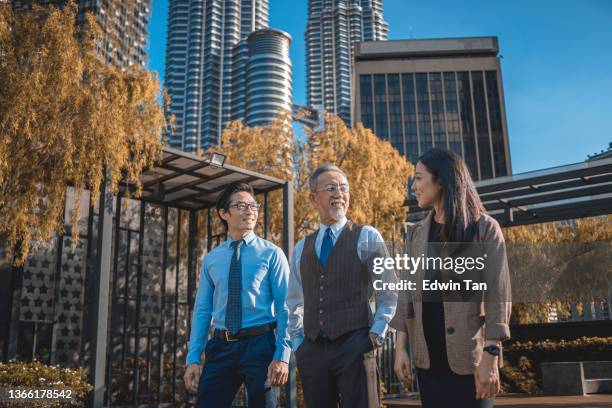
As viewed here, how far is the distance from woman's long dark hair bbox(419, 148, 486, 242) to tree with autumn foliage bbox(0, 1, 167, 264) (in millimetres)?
5267

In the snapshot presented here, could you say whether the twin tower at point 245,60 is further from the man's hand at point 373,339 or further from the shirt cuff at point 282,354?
the man's hand at point 373,339

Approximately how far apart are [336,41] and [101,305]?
12681 centimetres

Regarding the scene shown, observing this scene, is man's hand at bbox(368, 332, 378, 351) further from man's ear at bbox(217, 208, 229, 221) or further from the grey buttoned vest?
man's ear at bbox(217, 208, 229, 221)

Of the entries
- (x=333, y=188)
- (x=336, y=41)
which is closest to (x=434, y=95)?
(x=336, y=41)

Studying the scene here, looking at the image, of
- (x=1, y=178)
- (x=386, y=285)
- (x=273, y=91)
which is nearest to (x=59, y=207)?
(x=1, y=178)

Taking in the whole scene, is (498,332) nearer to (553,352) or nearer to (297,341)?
(297,341)

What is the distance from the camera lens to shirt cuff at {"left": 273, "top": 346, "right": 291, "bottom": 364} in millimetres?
2932

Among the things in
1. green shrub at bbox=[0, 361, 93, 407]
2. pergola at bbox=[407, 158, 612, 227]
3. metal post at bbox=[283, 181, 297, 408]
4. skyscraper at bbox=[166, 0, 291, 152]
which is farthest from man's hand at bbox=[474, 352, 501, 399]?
skyscraper at bbox=[166, 0, 291, 152]

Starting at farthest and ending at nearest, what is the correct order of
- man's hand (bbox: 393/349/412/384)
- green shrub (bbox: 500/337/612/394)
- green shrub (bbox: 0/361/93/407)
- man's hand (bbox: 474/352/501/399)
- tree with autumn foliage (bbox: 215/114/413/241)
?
tree with autumn foliage (bbox: 215/114/413/241) → green shrub (bbox: 500/337/612/394) → green shrub (bbox: 0/361/93/407) → man's hand (bbox: 393/349/412/384) → man's hand (bbox: 474/352/501/399)

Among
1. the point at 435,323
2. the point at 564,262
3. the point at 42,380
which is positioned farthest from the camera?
the point at 564,262

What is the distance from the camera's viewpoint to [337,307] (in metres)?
2.66

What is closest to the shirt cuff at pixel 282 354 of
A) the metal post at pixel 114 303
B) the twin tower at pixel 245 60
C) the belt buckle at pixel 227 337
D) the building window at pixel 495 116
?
the belt buckle at pixel 227 337

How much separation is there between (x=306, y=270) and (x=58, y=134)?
474cm

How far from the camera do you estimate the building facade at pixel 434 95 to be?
3031 inches
